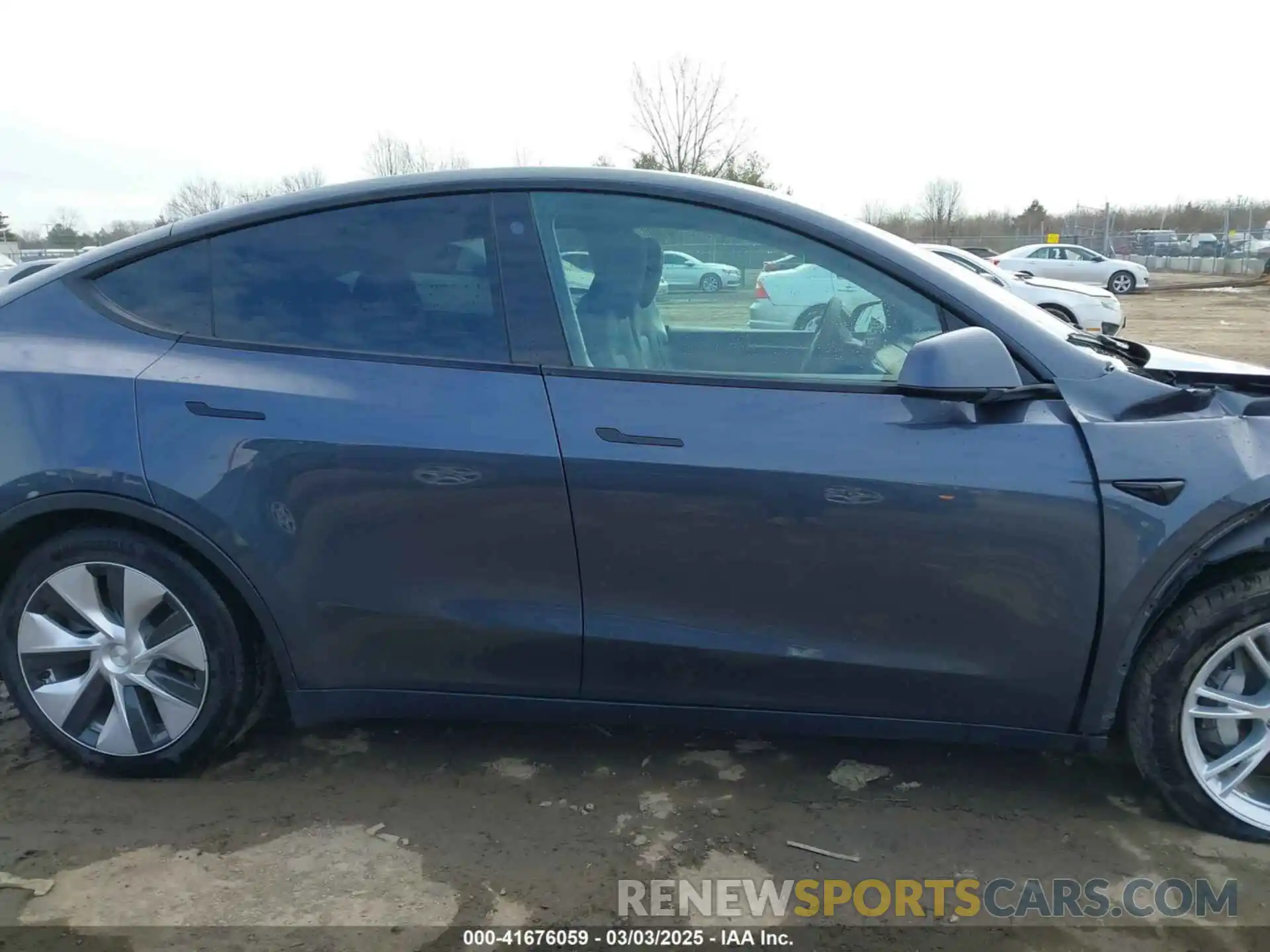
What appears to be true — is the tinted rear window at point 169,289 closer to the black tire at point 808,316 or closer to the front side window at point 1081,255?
the black tire at point 808,316

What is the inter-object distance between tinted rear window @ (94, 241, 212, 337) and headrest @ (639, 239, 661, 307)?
122 cm

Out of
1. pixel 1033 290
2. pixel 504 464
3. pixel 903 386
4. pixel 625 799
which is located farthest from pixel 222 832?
pixel 1033 290

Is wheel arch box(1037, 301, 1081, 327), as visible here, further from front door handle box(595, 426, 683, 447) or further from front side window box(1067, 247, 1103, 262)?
front side window box(1067, 247, 1103, 262)

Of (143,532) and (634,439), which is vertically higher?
(634,439)

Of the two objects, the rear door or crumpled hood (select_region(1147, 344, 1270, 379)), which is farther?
crumpled hood (select_region(1147, 344, 1270, 379))

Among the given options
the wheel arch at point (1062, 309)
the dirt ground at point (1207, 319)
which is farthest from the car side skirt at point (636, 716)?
the wheel arch at point (1062, 309)

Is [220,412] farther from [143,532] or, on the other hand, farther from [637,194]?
[637,194]

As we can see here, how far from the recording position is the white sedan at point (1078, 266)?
87.2ft

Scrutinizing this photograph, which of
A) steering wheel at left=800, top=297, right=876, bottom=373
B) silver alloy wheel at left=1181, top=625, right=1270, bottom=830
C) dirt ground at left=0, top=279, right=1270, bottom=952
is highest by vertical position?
steering wheel at left=800, top=297, right=876, bottom=373

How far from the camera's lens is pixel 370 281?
2545 millimetres

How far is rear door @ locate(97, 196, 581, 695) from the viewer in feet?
7.79

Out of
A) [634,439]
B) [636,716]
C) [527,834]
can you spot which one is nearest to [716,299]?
[634,439]

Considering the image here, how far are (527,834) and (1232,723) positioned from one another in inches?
73.3

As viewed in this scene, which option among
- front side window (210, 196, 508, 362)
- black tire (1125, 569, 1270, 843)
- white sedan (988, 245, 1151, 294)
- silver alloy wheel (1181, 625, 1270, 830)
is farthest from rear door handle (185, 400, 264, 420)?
white sedan (988, 245, 1151, 294)
